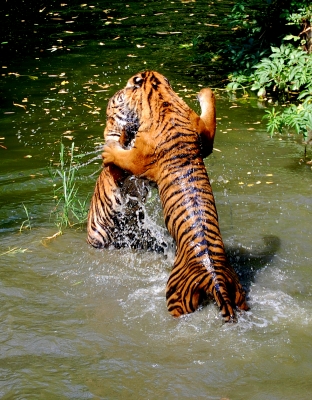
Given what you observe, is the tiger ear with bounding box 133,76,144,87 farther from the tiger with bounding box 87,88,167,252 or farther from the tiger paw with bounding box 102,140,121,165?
the tiger paw with bounding box 102,140,121,165

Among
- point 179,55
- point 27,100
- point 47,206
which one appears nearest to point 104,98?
point 27,100

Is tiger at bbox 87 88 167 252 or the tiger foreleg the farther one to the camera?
the tiger foreleg

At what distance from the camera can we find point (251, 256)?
552 centimetres

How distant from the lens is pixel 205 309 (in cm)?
419

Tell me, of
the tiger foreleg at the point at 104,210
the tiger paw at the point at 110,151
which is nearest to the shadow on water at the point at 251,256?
the tiger foreleg at the point at 104,210

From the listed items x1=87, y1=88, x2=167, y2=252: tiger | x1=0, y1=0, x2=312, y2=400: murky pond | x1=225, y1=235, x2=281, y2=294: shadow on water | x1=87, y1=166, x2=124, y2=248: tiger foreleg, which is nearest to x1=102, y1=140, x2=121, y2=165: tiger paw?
x1=87, y1=88, x2=167, y2=252: tiger

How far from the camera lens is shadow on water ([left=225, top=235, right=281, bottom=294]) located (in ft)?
17.2

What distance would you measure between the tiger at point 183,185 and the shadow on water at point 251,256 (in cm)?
86

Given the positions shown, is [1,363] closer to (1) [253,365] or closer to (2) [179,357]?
(2) [179,357]

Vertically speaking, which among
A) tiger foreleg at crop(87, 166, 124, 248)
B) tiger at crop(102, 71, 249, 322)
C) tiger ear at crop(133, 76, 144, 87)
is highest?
tiger ear at crop(133, 76, 144, 87)

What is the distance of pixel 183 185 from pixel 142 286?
1073mm

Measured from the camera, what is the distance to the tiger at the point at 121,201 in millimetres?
4930

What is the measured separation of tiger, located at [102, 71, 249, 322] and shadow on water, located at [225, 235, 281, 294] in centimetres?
86

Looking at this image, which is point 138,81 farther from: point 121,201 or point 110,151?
point 121,201
